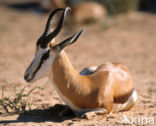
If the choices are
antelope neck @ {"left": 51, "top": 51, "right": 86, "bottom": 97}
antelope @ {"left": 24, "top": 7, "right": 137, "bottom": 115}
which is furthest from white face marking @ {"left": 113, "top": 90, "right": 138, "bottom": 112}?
antelope neck @ {"left": 51, "top": 51, "right": 86, "bottom": 97}

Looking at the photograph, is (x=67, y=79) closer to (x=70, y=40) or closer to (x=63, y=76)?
(x=63, y=76)

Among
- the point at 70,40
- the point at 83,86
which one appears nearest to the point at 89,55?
the point at 83,86

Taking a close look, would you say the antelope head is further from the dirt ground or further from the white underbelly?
the dirt ground

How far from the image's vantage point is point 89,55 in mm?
10906

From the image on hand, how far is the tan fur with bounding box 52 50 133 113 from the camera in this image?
4.90m

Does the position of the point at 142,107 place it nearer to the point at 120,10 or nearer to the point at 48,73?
the point at 48,73

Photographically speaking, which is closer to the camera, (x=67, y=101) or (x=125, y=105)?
(x=67, y=101)

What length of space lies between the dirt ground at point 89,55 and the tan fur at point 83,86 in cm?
24

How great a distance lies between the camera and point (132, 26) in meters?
14.6

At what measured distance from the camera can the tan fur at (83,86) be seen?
4898 mm

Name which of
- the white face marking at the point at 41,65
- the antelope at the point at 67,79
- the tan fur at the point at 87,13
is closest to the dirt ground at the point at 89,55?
the antelope at the point at 67,79

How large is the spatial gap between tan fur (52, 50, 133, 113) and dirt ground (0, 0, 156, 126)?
9.3 inches

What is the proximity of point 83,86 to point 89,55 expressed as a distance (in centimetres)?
593

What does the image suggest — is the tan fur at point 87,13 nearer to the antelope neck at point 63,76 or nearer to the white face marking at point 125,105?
the white face marking at point 125,105
